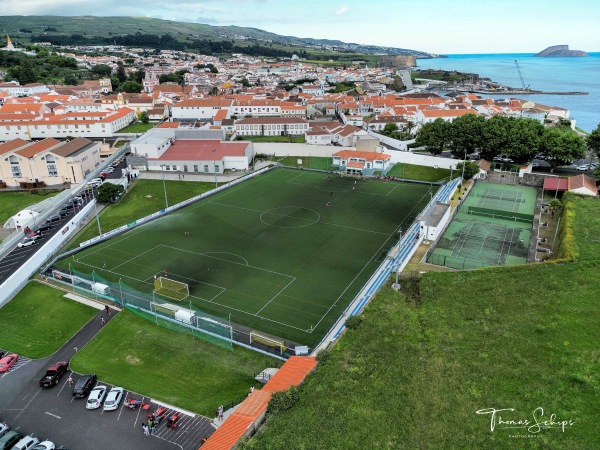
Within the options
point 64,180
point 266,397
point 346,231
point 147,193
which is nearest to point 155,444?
point 266,397

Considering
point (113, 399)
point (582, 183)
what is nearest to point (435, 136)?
point (582, 183)

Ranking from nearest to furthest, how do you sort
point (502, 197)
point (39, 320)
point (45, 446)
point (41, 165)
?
point (45, 446) → point (39, 320) → point (502, 197) → point (41, 165)

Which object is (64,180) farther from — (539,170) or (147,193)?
(539,170)

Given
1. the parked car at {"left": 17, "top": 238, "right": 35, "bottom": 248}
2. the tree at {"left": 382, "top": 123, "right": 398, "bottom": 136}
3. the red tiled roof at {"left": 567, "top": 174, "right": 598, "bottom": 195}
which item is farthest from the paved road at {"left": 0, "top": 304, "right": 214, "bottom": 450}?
the tree at {"left": 382, "top": 123, "right": 398, "bottom": 136}

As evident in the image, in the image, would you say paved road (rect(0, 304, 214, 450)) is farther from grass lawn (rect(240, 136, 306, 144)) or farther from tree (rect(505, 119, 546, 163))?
Result: grass lawn (rect(240, 136, 306, 144))

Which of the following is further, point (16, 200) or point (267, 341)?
point (16, 200)

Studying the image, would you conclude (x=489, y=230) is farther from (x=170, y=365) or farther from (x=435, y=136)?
(x=170, y=365)
